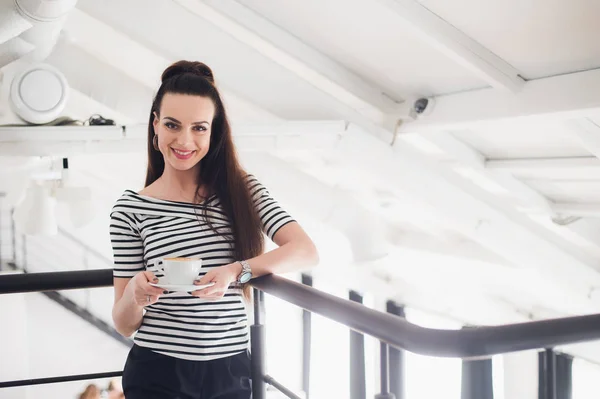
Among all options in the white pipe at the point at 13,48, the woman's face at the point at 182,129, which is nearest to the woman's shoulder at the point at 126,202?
the woman's face at the point at 182,129

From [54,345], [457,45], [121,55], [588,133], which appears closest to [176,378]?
[457,45]

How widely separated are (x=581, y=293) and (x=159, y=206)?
3958 mm

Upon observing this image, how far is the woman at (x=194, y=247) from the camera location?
1265 mm

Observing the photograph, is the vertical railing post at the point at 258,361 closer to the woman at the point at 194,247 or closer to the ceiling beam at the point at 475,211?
the woman at the point at 194,247

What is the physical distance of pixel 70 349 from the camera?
325 inches

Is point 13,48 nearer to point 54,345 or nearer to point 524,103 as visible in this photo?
point 524,103

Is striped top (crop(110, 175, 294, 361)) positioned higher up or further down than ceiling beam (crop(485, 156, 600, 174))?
further down

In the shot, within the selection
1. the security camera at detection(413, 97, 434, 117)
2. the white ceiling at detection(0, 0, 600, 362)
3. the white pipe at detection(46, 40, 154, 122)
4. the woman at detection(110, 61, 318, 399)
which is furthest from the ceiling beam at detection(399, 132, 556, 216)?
the woman at detection(110, 61, 318, 399)

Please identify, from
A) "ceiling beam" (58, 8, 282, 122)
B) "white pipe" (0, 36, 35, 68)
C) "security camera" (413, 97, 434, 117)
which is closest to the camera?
"white pipe" (0, 36, 35, 68)

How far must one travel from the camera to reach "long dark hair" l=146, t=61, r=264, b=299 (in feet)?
4.53

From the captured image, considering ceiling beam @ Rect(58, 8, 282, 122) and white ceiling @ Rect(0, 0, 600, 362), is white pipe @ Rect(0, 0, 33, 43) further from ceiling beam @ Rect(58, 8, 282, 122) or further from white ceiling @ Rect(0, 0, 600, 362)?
ceiling beam @ Rect(58, 8, 282, 122)

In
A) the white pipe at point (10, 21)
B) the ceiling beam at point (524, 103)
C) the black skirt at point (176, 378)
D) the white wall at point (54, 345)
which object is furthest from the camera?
the white wall at point (54, 345)

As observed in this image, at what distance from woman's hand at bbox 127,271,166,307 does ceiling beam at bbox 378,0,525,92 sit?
1.66 m

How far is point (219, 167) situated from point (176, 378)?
0.49m
